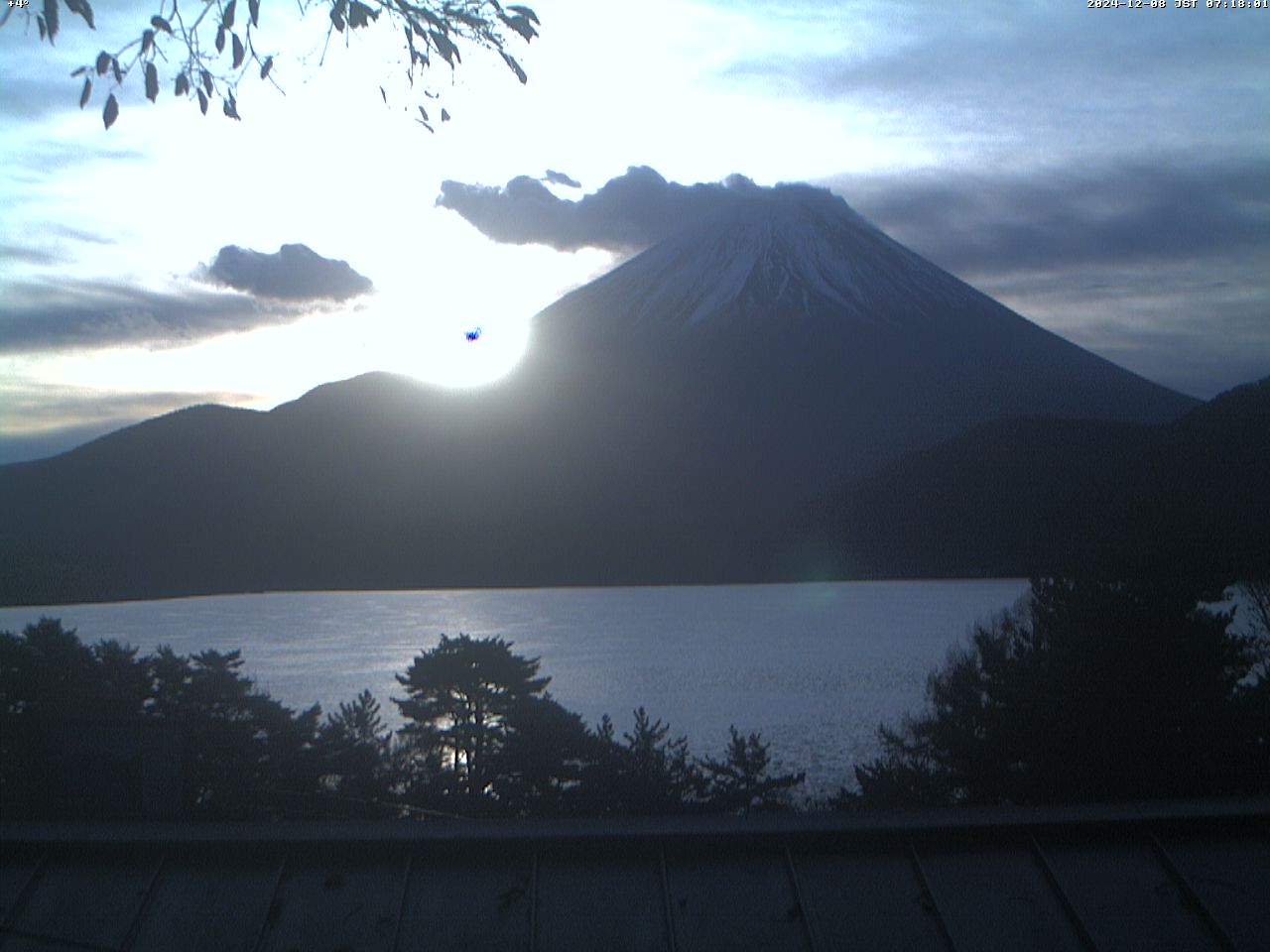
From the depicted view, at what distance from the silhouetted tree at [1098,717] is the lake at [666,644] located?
3.53 ft

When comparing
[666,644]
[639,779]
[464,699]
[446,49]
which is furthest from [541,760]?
[666,644]

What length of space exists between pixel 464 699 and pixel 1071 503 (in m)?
10.3

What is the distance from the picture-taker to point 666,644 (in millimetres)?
15766

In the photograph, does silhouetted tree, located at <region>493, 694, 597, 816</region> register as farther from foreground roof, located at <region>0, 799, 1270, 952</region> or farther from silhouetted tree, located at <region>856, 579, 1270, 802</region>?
foreground roof, located at <region>0, 799, 1270, 952</region>

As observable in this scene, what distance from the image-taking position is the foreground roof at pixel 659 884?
7.66ft

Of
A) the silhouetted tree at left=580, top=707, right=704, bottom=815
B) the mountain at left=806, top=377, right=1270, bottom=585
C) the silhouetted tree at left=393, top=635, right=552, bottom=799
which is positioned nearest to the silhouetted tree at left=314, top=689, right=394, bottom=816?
the silhouetted tree at left=393, top=635, right=552, bottom=799

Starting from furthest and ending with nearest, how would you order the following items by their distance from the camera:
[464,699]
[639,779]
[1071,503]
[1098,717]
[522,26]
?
[1071,503] → [464,699] → [1098,717] → [639,779] → [522,26]

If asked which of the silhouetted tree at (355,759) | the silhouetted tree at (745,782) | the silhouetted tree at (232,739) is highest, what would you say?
the silhouetted tree at (232,739)

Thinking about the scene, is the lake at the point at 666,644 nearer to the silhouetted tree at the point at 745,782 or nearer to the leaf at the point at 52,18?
the silhouetted tree at the point at 745,782

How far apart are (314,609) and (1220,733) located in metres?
12.9

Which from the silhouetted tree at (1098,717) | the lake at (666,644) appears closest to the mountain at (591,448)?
the lake at (666,644)

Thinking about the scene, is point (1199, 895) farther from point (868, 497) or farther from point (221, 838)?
point (868, 497)

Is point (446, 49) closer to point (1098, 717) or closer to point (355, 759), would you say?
point (355, 759)

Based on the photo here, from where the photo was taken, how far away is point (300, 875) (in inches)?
98.0
